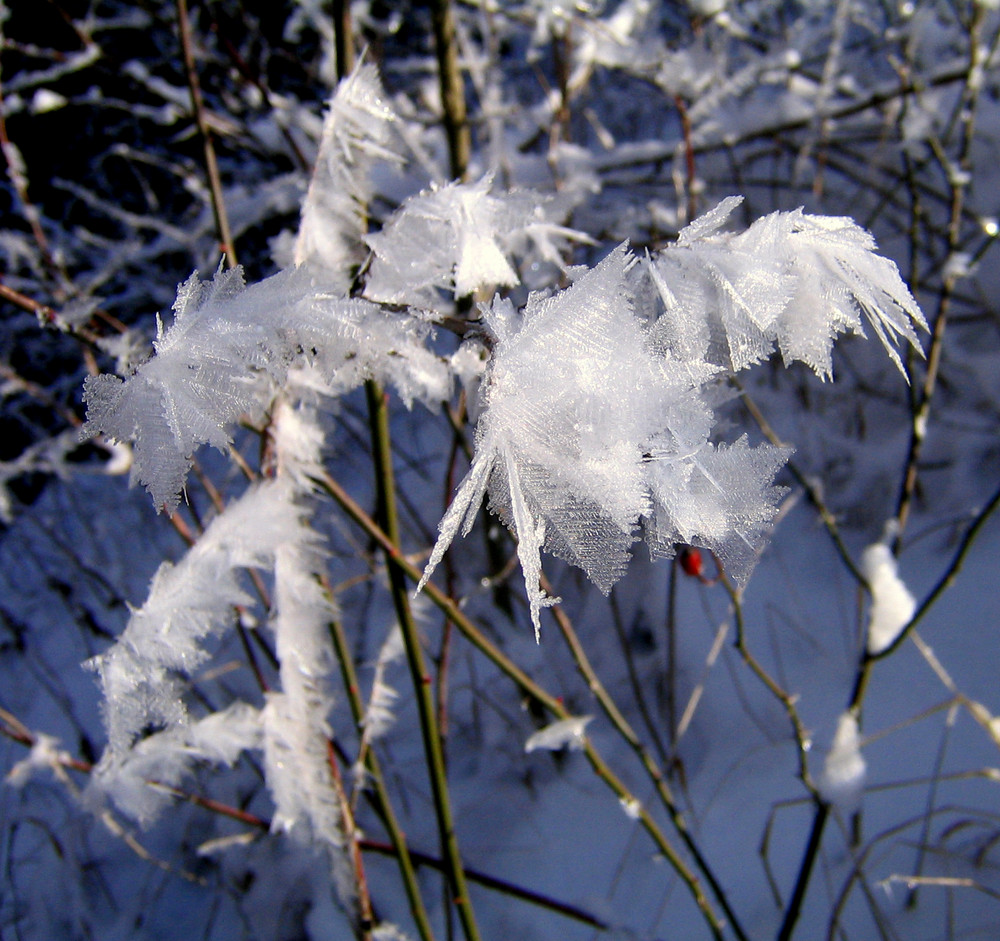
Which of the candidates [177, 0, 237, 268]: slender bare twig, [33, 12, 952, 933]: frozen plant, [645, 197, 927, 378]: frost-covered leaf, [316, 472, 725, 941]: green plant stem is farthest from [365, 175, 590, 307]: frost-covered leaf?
[177, 0, 237, 268]: slender bare twig

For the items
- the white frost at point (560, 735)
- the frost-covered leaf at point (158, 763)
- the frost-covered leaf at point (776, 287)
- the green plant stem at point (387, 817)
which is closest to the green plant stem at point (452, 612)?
the white frost at point (560, 735)

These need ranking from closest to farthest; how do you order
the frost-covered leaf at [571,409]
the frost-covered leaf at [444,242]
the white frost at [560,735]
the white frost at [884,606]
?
the frost-covered leaf at [571,409], the frost-covered leaf at [444,242], the white frost at [560,735], the white frost at [884,606]

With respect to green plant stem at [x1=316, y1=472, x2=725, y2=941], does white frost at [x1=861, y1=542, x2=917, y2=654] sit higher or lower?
lower

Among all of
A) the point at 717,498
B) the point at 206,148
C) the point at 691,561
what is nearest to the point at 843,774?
the point at 691,561

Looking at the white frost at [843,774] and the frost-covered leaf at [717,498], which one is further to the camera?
the white frost at [843,774]

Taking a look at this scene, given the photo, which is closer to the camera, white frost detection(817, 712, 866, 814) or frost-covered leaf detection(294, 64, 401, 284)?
frost-covered leaf detection(294, 64, 401, 284)

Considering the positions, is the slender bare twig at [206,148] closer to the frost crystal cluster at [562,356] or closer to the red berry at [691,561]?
the frost crystal cluster at [562,356]

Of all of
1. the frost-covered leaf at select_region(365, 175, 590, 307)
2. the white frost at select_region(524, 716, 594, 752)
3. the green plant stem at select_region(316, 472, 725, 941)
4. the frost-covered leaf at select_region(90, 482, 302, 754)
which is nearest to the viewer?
the frost-covered leaf at select_region(365, 175, 590, 307)

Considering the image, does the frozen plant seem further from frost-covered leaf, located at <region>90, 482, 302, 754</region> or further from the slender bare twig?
the slender bare twig

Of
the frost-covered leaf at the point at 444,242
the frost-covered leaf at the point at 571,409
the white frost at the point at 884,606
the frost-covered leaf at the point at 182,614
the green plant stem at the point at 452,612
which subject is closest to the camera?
the frost-covered leaf at the point at 571,409

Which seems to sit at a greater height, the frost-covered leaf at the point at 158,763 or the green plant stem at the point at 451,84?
the green plant stem at the point at 451,84
